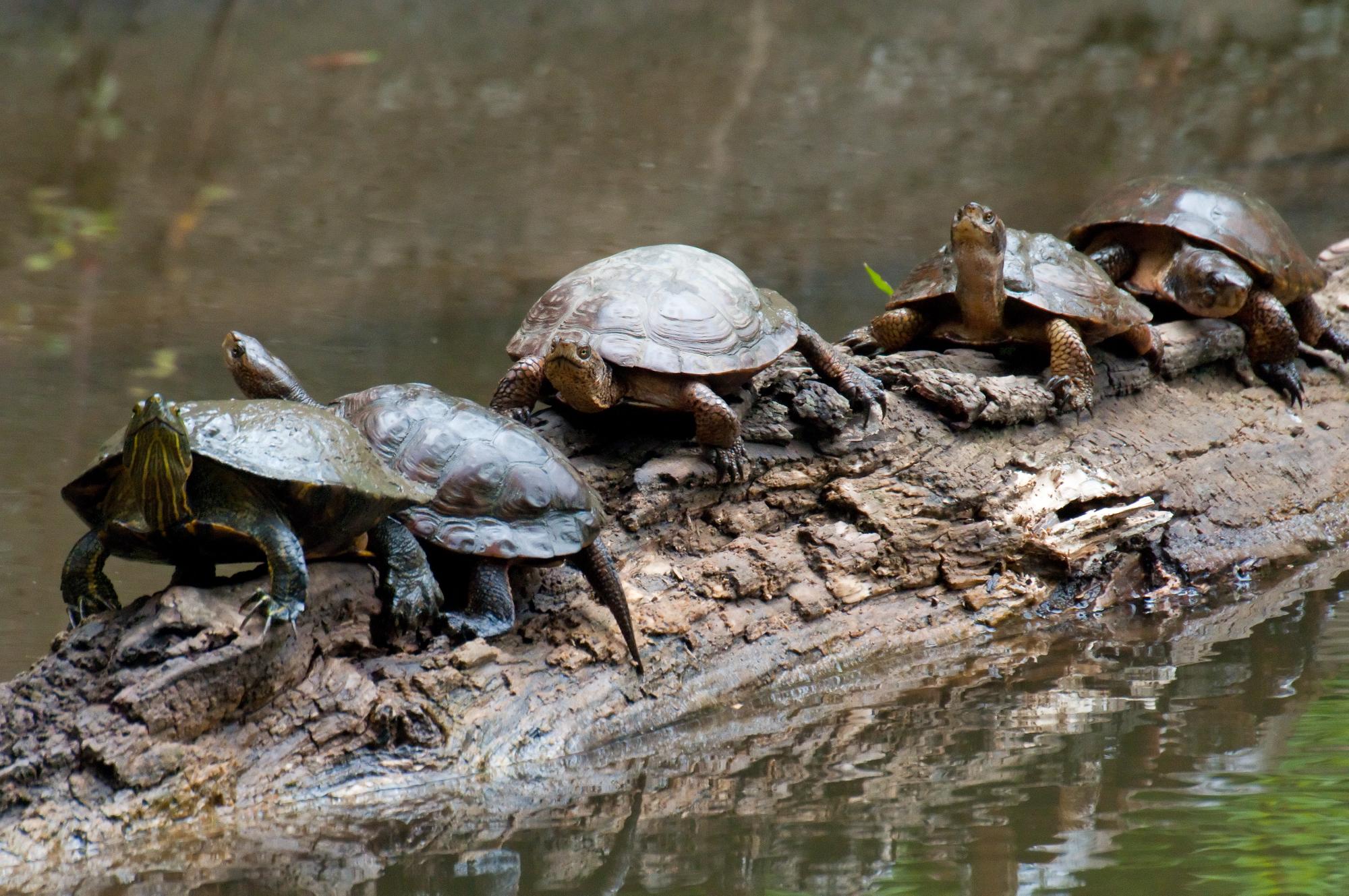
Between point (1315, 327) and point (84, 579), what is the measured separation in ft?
14.6

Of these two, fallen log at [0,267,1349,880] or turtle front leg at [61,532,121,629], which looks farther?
turtle front leg at [61,532,121,629]

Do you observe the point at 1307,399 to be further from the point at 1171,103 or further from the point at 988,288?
the point at 1171,103

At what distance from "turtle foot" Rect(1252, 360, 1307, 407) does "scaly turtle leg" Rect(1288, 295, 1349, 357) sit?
10.2 inches

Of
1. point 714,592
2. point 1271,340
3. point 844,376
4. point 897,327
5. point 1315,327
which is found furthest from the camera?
point 1315,327

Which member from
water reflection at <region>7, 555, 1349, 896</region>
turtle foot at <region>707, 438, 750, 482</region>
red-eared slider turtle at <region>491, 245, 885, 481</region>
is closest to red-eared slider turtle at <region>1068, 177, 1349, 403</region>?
water reflection at <region>7, 555, 1349, 896</region>

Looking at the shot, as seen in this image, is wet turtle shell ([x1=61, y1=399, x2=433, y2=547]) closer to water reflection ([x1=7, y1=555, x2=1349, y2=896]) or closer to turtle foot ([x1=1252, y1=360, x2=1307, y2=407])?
water reflection ([x1=7, y1=555, x2=1349, y2=896])

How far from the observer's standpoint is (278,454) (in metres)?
2.60

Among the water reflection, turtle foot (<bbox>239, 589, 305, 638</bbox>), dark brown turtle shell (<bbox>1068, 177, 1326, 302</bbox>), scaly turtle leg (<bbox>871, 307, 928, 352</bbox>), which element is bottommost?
the water reflection

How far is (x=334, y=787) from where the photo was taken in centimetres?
271

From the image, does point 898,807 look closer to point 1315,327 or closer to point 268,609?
point 268,609

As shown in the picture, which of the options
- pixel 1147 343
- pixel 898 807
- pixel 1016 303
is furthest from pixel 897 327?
pixel 898 807

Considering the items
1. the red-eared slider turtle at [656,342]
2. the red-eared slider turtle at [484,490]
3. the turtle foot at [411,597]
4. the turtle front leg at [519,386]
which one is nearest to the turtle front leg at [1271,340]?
the red-eared slider turtle at [656,342]

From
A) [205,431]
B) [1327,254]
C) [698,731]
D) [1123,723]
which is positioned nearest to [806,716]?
[698,731]

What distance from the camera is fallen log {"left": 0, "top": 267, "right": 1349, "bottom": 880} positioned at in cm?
257
